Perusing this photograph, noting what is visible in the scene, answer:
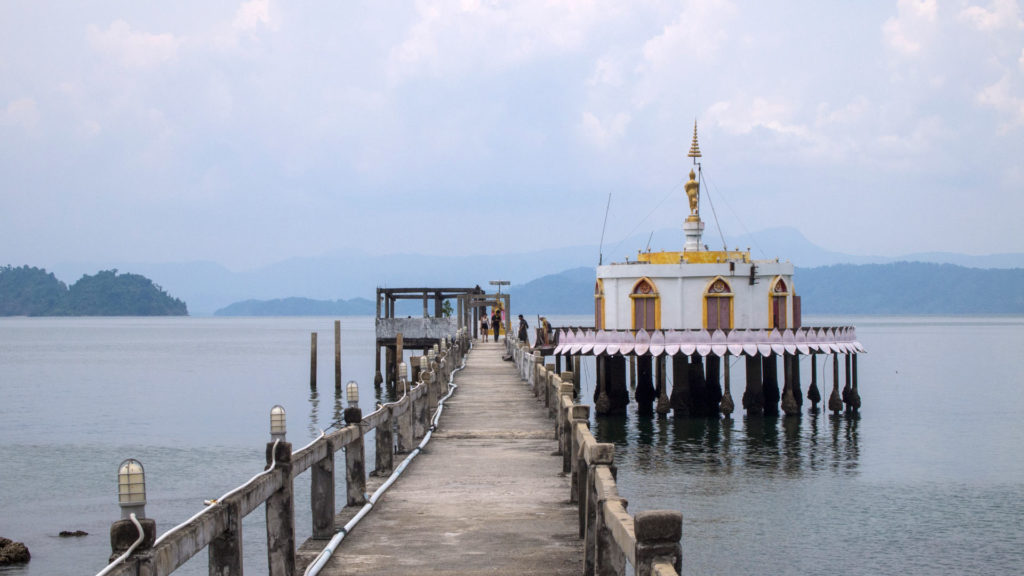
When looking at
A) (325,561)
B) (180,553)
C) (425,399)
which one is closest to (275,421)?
(325,561)

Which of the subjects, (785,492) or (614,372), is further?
(614,372)

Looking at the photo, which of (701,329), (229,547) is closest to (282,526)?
(229,547)

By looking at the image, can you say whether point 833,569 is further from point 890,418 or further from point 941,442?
point 890,418

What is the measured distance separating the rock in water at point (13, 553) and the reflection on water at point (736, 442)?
17.7m

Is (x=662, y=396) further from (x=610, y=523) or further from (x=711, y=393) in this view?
(x=610, y=523)

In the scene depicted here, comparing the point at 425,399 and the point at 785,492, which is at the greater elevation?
the point at 425,399

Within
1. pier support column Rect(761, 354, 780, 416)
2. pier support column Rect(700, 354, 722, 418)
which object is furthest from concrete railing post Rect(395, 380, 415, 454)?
pier support column Rect(761, 354, 780, 416)

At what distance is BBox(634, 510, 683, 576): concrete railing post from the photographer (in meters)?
7.49

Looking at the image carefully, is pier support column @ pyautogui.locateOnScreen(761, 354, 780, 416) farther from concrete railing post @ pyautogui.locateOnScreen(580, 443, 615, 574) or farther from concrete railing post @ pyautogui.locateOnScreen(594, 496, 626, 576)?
concrete railing post @ pyautogui.locateOnScreen(594, 496, 626, 576)

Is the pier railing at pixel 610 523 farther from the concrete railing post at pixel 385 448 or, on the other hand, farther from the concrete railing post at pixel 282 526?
the concrete railing post at pixel 282 526

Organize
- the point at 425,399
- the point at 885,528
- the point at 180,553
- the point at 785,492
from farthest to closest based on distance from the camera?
the point at 785,492, the point at 885,528, the point at 425,399, the point at 180,553

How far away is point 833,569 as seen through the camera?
2192cm

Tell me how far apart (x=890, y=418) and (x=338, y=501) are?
3351 cm

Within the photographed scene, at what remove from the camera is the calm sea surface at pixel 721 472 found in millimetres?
23156
